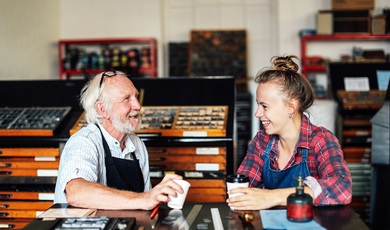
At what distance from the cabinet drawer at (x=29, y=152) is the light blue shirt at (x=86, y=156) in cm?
117

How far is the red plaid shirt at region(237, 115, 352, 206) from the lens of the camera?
214 centimetres

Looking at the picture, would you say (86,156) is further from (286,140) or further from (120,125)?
(286,140)

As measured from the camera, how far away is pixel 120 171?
2.60 meters

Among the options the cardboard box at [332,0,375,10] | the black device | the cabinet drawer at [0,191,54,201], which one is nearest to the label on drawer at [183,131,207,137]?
the cabinet drawer at [0,191,54,201]

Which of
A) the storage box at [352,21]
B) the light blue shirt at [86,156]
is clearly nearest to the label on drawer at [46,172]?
the light blue shirt at [86,156]

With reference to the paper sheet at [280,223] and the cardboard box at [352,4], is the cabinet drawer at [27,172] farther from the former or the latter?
the cardboard box at [352,4]

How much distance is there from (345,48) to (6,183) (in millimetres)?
5209

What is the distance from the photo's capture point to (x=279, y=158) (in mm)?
2646

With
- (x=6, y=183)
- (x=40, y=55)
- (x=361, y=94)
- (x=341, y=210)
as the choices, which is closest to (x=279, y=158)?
(x=341, y=210)

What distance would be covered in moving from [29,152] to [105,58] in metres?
3.81

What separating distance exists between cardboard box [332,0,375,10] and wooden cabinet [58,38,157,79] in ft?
8.41

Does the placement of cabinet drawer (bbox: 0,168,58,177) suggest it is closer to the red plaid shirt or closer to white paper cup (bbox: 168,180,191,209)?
the red plaid shirt

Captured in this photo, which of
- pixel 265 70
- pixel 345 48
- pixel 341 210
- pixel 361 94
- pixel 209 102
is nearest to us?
pixel 341 210

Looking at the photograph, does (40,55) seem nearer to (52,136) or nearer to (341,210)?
(52,136)
